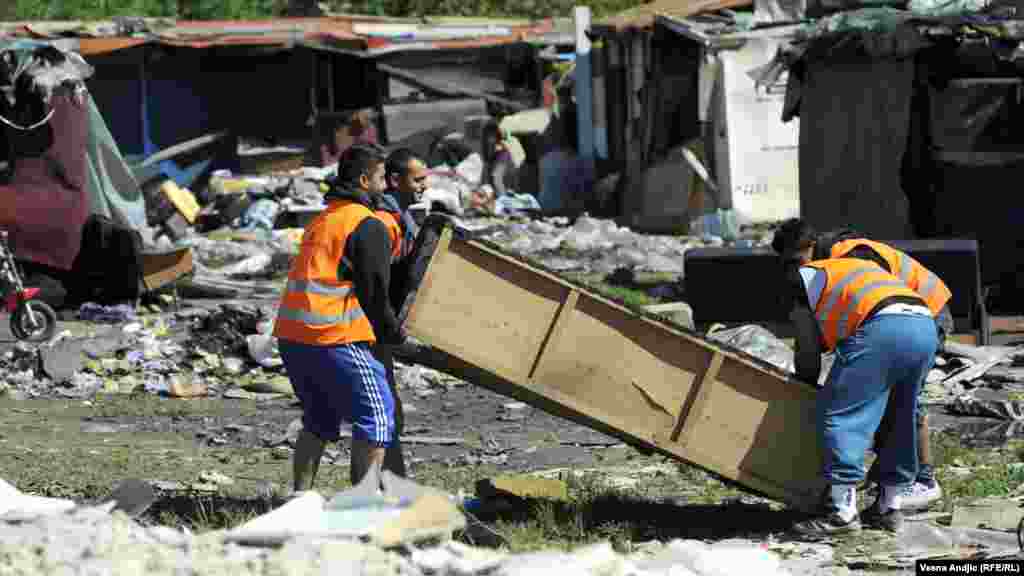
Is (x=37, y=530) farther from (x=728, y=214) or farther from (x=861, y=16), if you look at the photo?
(x=728, y=214)

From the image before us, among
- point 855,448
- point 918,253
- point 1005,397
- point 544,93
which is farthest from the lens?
point 544,93

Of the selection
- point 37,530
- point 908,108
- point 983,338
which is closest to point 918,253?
point 983,338

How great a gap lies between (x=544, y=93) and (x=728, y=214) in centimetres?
785

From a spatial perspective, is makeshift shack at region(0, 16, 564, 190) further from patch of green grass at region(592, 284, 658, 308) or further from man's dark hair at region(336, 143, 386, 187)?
man's dark hair at region(336, 143, 386, 187)

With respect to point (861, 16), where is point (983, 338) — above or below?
below

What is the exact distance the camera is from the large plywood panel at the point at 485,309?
716 centimetres

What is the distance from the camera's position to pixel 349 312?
6.93 m

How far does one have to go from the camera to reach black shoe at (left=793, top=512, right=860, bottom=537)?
23.6 feet

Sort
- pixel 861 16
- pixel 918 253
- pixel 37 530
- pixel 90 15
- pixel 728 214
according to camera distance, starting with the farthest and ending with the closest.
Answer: pixel 90 15
pixel 728 214
pixel 861 16
pixel 918 253
pixel 37 530

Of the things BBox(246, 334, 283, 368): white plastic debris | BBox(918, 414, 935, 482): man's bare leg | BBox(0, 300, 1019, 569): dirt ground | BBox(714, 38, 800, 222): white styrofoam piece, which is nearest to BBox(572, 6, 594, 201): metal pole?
BBox(714, 38, 800, 222): white styrofoam piece

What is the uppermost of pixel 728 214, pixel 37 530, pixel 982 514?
pixel 37 530

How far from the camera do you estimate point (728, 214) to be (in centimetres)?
2162

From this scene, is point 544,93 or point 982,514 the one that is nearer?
point 982,514

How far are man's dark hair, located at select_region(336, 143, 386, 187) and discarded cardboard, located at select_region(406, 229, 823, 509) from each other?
0.48 m
